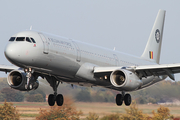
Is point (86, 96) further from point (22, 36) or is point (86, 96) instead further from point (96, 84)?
point (22, 36)

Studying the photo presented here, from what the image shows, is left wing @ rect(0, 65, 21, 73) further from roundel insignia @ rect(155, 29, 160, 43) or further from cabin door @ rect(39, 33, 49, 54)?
roundel insignia @ rect(155, 29, 160, 43)

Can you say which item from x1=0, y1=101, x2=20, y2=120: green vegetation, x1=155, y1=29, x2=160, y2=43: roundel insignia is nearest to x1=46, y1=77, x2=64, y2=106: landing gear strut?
x1=155, y1=29, x2=160, y2=43: roundel insignia

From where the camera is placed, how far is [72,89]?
105 ft

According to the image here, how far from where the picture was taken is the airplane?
69.5ft

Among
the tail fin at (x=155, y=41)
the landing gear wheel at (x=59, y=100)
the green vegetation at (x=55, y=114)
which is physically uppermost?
the tail fin at (x=155, y=41)

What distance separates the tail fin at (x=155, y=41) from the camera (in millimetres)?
37097

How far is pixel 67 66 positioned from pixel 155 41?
17181mm

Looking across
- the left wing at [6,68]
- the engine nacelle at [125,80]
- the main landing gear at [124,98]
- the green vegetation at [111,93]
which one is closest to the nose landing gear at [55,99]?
the green vegetation at [111,93]

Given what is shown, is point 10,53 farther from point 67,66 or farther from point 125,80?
point 125,80

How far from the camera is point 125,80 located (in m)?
24.3

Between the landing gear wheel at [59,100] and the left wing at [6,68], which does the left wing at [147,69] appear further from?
the left wing at [6,68]

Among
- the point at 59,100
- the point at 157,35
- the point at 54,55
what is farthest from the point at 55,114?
the point at 54,55

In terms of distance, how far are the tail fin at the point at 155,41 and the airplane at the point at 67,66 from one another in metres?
6.05

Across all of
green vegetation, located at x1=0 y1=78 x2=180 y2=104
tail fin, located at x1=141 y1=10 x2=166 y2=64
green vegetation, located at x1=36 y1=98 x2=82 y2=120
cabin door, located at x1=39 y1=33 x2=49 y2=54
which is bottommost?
green vegetation, located at x1=36 y1=98 x2=82 y2=120
